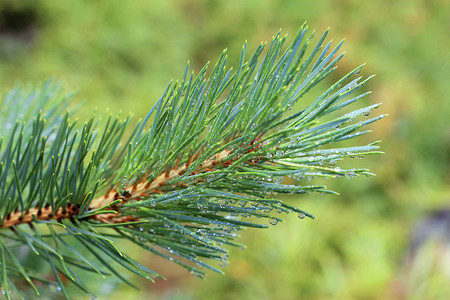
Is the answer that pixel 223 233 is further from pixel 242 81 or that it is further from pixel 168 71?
pixel 168 71

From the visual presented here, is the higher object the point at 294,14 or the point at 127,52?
the point at 294,14

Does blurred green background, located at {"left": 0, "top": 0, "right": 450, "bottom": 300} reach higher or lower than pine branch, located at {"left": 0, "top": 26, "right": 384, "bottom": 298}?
higher

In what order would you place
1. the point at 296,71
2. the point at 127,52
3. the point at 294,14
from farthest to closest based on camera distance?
the point at 294,14
the point at 127,52
the point at 296,71

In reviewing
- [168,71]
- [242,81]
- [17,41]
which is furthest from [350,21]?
[242,81]

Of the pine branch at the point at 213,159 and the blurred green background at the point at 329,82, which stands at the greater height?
the blurred green background at the point at 329,82

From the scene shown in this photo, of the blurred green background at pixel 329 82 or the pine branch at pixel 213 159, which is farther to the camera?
the blurred green background at pixel 329 82

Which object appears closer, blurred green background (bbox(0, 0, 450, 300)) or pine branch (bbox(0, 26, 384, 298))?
pine branch (bbox(0, 26, 384, 298))

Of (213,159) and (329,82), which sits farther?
(329,82)

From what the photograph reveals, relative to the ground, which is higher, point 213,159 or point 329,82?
point 329,82
